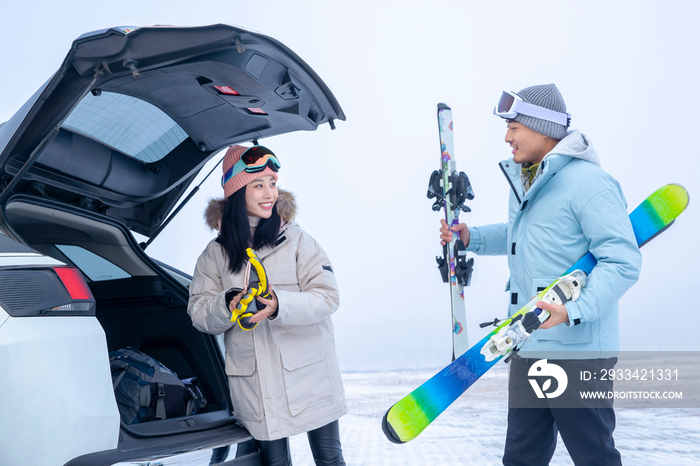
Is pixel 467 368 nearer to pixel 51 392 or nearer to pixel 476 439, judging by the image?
pixel 51 392

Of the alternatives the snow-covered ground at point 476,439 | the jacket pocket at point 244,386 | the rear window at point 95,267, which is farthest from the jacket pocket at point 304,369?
the snow-covered ground at point 476,439

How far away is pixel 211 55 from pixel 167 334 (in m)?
1.33

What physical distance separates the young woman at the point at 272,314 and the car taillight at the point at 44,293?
43 centimetres

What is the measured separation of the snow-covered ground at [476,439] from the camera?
10.6ft

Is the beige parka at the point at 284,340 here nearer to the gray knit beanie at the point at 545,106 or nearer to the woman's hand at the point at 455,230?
the woman's hand at the point at 455,230

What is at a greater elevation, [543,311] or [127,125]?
[127,125]

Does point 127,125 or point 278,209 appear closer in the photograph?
point 278,209

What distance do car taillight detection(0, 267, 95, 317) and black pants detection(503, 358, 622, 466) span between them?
4.48 ft

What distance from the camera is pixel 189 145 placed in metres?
2.34

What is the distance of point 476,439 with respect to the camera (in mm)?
3727

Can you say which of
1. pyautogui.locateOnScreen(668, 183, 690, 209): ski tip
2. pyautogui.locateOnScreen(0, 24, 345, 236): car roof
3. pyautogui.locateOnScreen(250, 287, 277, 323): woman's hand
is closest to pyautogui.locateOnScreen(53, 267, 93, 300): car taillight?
pyautogui.locateOnScreen(0, 24, 345, 236): car roof

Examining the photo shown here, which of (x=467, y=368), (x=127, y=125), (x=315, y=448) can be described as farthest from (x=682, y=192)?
(x=127, y=125)

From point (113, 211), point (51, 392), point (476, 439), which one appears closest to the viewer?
point (51, 392)

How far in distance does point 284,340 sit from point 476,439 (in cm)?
249
